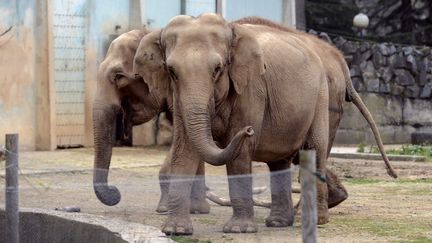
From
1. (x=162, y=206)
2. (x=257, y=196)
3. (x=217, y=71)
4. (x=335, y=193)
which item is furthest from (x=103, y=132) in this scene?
(x=217, y=71)

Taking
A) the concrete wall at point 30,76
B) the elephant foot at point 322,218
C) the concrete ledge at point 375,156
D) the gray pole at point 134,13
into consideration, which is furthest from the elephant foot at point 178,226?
the gray pole at point 134,13

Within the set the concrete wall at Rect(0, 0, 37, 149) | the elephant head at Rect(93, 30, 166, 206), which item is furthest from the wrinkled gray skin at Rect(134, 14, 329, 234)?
the concrete wall at Rect(0, 0, 37, 149)

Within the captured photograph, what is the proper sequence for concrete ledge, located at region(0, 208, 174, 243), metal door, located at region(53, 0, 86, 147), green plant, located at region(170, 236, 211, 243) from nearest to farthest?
concrete ledge, located at region(0, 208, 174, 243) < green plant, located at region(170, 236, 211, 243) < metal door, located at region(53, 0, 86, 147)

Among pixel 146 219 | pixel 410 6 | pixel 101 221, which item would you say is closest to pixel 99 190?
pixel 146 219

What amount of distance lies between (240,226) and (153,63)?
1.78m

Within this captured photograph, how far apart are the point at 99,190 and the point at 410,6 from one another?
75.2 feet

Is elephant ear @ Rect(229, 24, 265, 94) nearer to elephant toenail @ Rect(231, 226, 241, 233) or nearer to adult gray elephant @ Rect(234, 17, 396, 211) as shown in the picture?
elephant toenail @ Rect(231, 226, 241, 233)

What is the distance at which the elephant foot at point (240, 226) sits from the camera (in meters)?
11.4

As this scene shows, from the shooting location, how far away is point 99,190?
42.0 ft

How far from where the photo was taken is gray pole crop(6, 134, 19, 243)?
31.6 ft

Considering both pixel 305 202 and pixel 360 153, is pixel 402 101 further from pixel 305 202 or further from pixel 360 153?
pixel 305 202

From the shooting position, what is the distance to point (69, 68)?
22.2m

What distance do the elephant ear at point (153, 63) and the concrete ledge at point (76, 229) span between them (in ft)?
5.87

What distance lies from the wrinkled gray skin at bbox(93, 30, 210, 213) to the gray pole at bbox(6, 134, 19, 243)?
12.0 ft
